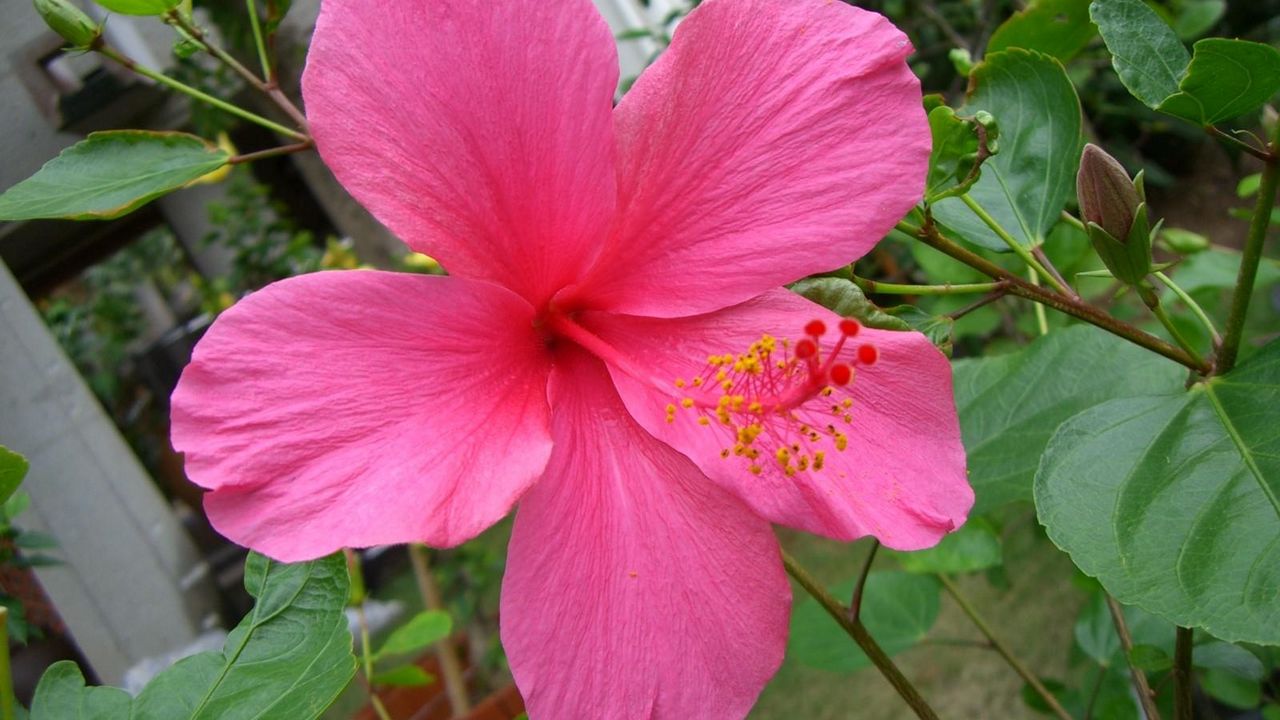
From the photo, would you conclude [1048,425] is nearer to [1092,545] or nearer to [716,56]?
[1092,545]


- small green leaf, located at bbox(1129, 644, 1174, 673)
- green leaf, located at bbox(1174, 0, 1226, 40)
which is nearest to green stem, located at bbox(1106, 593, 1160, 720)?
small green leaf, located at bbox(1129, 644, 1174, 673)

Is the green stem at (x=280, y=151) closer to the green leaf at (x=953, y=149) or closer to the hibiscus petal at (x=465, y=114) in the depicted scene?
the hibiscus petal at (x=465, y=114)

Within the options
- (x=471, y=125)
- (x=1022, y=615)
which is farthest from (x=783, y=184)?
(x=1022, y=615)

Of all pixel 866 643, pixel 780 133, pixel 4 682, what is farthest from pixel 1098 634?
pixel 4 682

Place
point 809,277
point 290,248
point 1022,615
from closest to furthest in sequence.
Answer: point 809,277 < point 1022,615 < point 290,248

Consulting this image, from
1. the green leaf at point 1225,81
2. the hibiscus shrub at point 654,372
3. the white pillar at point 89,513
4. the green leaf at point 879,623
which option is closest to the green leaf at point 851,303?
the hibiscus shrub at point 654,372

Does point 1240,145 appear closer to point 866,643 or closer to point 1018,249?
point 1018,249

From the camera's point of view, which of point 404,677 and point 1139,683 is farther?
point 404,677
